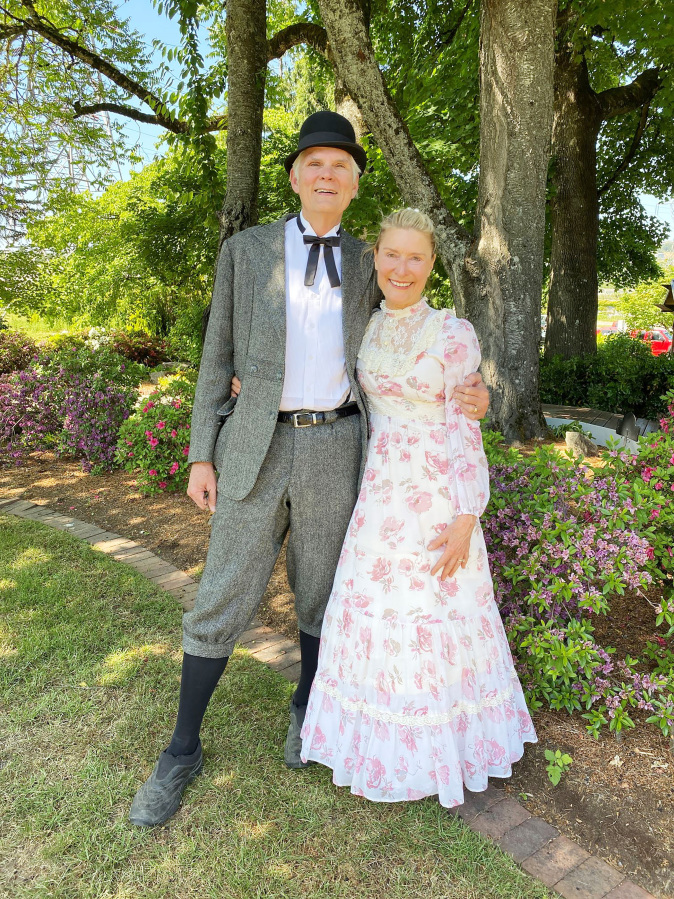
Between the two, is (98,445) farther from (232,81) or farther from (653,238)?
(653,238)

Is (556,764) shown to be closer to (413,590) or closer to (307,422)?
(413,590)

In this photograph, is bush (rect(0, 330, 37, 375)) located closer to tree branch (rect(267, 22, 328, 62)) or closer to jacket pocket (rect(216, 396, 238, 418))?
tree branch (rect(267, 22, 328, 62))

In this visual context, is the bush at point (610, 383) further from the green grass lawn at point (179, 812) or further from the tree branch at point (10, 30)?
the tree branch at point (10, 30)

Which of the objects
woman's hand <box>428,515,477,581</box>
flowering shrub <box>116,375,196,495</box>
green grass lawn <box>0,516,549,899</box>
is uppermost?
woman's hand <box>428,515,477,581</box>

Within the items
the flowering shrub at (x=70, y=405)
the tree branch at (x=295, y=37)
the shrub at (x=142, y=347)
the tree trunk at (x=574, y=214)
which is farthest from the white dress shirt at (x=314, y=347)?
the shrub at (x=142, y=347)

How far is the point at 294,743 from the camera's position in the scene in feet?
7.89

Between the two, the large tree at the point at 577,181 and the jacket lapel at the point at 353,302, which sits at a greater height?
the large tree at the point at 577,181

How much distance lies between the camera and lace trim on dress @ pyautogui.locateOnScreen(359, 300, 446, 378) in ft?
6.89

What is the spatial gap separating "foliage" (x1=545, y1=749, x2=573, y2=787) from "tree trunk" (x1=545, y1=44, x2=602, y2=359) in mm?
8158

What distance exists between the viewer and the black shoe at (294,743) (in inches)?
93.2

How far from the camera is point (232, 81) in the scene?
5.31 metres

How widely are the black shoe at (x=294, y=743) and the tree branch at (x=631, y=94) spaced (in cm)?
1028

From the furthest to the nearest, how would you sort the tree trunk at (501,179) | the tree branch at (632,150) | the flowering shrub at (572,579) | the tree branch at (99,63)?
the tree branch at (632,150) → the tree branch at (99,63) → the tree trunk at (501,179) → the flowering shrub at (572,579)

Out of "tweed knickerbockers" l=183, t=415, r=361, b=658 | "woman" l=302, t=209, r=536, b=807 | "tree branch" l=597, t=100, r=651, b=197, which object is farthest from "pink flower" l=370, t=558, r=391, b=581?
"tree branch" l=597, t=100, r=651, b=197
